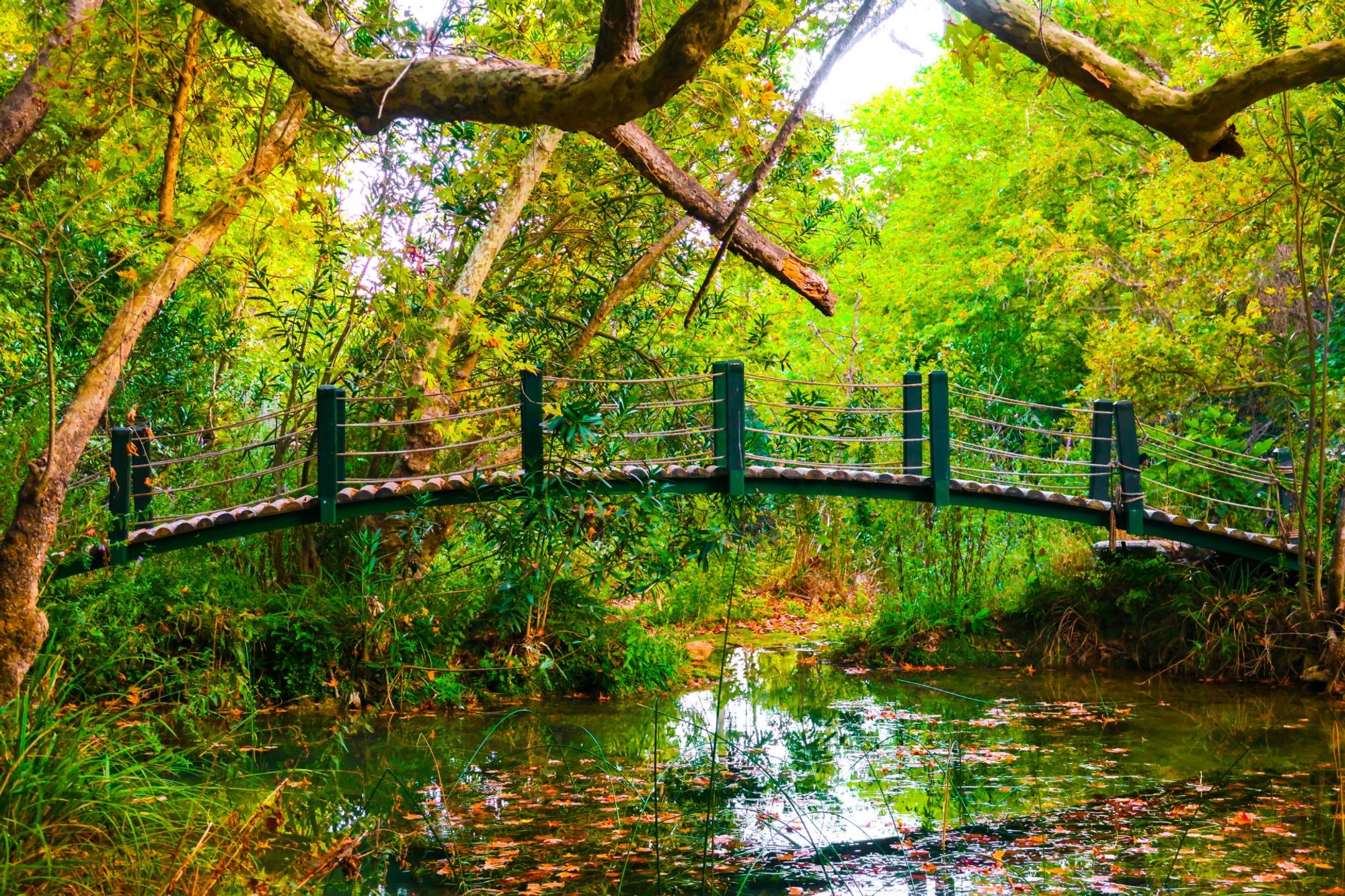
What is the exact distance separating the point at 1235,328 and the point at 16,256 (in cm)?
965

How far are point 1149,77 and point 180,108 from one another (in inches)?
160

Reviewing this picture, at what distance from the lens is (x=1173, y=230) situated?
10.3m

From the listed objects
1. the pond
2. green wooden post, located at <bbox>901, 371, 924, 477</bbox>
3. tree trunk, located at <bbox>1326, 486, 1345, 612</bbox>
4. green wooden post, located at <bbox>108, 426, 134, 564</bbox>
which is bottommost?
the pond

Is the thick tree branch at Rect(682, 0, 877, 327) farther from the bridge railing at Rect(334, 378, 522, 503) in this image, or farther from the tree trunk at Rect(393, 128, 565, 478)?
the tree trunk at Rect(393, 128, 565, 478)

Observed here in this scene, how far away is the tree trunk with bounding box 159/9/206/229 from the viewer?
201 inches

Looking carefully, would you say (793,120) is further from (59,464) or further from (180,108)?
(180,108)

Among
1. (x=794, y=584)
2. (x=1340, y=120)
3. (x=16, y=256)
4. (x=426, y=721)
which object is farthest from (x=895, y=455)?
(x=16, y=256)

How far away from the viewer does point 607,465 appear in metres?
7.50

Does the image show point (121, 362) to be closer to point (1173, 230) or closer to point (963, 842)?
point (963, 842)

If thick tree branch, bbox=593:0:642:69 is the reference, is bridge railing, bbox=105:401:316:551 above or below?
below

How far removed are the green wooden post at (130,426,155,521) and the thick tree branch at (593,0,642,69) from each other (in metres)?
5.22

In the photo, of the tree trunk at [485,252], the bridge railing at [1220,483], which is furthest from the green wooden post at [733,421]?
the bridge railing at [1220,483]

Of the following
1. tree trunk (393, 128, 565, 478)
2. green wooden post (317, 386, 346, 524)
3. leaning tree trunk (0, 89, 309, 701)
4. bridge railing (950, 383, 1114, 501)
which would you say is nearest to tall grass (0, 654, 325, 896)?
leaning tree trunk (0, 89, 309, 701)

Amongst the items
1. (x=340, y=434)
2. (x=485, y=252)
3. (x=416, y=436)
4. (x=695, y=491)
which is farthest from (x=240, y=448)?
(x=695, y=491)
